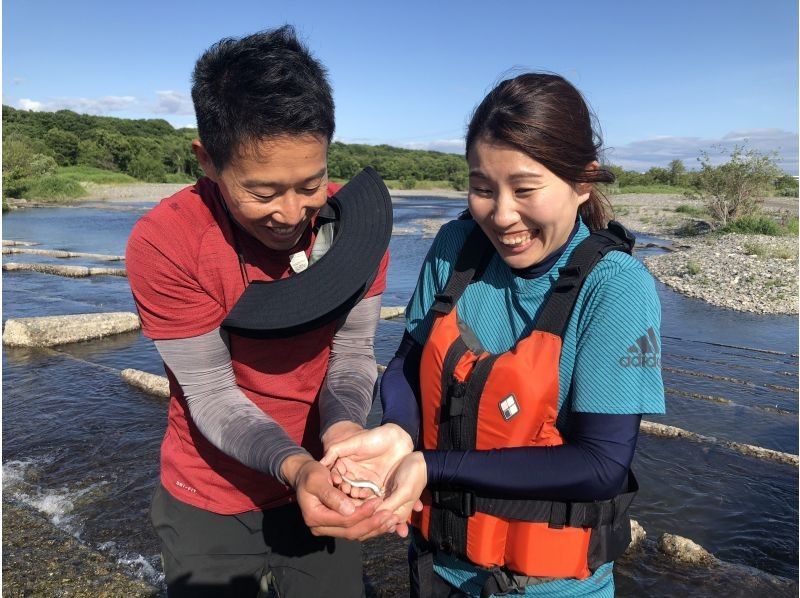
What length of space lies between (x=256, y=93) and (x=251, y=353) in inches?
37.1

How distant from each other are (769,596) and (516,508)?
3762 millimetres

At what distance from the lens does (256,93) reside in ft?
6.10

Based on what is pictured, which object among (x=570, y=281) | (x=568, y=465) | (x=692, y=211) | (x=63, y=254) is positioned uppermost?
(x=570, y=281)

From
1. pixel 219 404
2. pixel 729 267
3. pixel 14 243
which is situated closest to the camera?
pixel 219 404

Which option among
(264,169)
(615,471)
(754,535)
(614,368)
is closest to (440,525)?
(615,471)

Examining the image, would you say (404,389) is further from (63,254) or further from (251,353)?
(63,254)

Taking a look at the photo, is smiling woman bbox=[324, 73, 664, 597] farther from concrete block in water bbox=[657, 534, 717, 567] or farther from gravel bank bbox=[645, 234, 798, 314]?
gravel bank bbox=[645, 234, 798, 314]

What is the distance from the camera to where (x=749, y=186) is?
1005 inches

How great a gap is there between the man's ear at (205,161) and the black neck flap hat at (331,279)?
396 millimetres

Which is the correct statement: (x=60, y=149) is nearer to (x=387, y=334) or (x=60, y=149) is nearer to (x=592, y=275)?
(x=387, y=334)

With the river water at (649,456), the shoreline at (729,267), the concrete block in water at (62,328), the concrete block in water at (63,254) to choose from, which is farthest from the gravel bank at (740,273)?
the concrete block in water at (63,254)

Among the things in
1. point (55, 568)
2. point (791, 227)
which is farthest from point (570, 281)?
point (791, 227)

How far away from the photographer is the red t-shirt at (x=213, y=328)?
2025 millimetres

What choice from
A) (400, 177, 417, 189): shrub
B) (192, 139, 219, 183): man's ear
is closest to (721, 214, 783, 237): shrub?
(192, 139, 219, 183): man's ear
